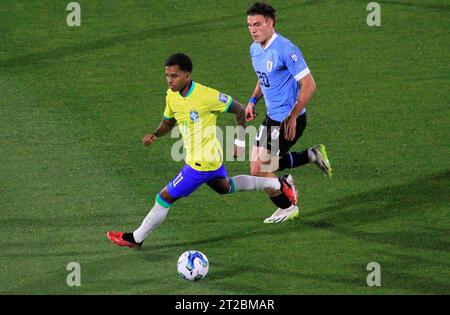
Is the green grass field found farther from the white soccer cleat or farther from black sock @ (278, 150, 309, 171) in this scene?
black sock @ (278, 150, 309, 171)

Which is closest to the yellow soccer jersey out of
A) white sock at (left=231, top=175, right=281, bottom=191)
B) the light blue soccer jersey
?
white sock at (left=231, top=175, right=281, bottom=191)

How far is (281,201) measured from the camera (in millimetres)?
13328

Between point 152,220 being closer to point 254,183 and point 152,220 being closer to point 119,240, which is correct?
point 119,240

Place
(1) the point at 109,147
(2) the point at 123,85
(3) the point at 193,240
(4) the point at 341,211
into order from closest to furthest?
1. (3) the point at 193,240
2. (4) the point at 341,211
3. (1) the point at 109,147
4. (2) the point at 123,85

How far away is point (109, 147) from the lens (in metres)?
16.1

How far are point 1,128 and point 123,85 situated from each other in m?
2.62

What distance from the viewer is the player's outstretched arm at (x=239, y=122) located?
12547 millimetres

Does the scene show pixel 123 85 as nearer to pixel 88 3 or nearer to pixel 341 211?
pixel 88 3

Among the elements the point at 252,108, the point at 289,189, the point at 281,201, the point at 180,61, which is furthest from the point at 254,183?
the point at 180,61

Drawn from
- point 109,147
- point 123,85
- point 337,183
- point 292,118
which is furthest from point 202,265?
point 123,85

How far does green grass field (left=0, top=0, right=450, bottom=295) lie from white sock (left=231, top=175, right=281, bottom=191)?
0.50 metres

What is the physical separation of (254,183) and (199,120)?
43.1 inches

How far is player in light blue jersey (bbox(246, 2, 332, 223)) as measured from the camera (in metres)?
13.0

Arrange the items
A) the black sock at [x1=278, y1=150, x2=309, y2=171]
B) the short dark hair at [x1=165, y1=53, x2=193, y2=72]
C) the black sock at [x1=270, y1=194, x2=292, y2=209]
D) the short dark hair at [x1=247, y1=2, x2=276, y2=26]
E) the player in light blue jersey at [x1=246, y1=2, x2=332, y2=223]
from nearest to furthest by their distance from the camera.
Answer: the short dark hair at [x1=165, y1=53, x2=193, y2=72]
the player in light blue jersey at [x1=246, y1=2, x2=332, y2=223]
the short dark hair at [x1=247, y1=2, x2=276, y2=26]
the black sock at [x1=270, y1=194, x2=292, y2=209]
the black sock at [x1=278, y1=150, x2=309, y2=171]
